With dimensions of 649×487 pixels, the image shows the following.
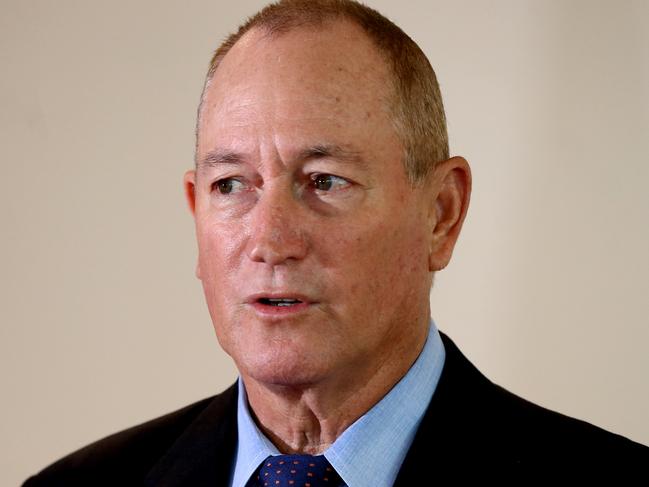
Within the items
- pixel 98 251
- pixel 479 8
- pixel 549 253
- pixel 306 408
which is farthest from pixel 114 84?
pixel 306 408

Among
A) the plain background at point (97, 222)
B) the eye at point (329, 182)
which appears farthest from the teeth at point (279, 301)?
the plain background at point (97, 222)

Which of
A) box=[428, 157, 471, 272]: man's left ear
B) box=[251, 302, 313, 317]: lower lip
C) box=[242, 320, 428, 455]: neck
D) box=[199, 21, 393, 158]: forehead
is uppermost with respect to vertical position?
box=[199, 21, 393, 158]: forehead

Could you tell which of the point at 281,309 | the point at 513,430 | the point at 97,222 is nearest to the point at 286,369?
the point at 281,309

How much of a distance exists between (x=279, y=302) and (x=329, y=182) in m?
0.23

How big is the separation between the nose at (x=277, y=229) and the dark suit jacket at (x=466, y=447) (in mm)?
420

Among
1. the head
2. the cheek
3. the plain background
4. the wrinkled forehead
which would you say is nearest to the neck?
the head

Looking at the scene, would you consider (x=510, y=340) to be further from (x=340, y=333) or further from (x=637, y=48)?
(x=340, y=333)

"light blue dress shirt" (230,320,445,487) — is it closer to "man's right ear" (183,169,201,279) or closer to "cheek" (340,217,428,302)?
"cheek" (340,217,428,302)

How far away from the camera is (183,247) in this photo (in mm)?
3545

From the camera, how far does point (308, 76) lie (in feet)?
7.01

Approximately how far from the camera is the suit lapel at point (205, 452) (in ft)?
7.70

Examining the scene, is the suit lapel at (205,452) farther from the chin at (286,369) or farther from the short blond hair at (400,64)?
the short blond hair at (400,64)

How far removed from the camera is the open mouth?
211cm

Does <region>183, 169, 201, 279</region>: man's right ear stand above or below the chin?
above
